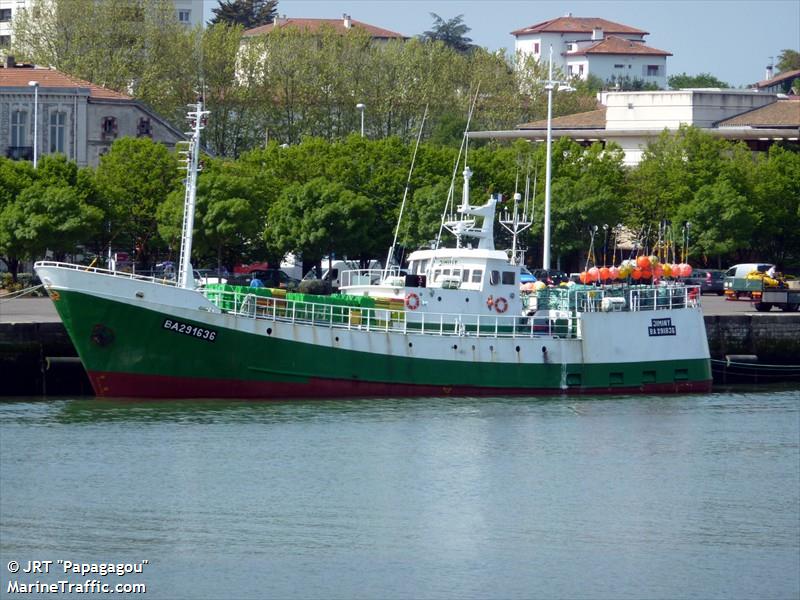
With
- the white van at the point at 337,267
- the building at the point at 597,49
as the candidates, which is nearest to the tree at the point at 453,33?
the building at the point at 597,49

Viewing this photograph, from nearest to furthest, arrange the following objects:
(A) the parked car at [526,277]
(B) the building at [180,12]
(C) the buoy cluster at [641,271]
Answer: (C) the buoy cluster at [641,271]
(A) the parked car at [526,277]
(B) the building at [180,12]

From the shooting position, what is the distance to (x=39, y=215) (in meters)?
65.6

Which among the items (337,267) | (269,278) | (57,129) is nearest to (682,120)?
(337,267)

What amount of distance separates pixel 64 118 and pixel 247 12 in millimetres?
89754

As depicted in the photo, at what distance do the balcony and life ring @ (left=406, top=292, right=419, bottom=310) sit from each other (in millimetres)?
43661

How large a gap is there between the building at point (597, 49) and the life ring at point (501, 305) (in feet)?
404

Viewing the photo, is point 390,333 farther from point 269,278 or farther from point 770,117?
point 770,117

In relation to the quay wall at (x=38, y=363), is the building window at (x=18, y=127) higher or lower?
higher

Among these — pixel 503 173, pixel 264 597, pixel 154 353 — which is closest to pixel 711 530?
pixel 264 597

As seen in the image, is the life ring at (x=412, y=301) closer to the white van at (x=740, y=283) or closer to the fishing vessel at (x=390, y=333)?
the fishing vessel at (x=390, y=333)

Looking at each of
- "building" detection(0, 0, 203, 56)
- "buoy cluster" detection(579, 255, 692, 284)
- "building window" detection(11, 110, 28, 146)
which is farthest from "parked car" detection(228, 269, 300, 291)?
"building" detection(0, 0, 203, 56)

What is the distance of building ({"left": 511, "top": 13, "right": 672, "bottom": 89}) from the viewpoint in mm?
179750

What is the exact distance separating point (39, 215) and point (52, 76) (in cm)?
2652

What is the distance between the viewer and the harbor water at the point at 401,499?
3111cm
